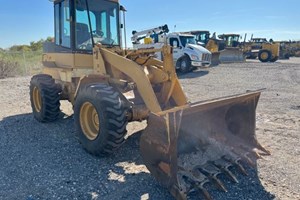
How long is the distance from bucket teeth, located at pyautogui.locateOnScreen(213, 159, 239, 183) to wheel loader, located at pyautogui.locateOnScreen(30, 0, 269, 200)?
0.05 ft

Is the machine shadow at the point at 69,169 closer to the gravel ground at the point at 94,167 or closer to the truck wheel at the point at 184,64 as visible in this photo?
the gravel ground at the point at 94,167

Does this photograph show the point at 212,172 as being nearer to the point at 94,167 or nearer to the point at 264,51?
the point at 94,167

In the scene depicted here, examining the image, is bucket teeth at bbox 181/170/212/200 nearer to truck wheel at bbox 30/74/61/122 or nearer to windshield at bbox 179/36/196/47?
truck wheel at bbox 30/74/61/122

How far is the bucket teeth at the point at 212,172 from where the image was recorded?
10.8ft

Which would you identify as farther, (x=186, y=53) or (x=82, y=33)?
(x=186, y=53)

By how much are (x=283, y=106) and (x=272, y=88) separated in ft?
12.8

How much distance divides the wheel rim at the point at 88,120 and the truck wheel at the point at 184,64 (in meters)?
12.8

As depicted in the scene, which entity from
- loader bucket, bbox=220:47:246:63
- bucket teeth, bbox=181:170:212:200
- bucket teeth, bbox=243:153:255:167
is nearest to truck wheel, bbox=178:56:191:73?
loader bucket, bbox=220:47:246:63

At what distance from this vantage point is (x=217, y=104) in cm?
384

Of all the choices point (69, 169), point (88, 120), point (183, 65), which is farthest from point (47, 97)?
point (183, 65)

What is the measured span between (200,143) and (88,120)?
1.99 metres

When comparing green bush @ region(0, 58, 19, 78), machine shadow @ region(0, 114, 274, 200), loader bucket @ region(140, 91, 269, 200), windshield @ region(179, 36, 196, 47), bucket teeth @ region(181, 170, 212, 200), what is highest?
windshield @ region(179, 36, 196, 47)

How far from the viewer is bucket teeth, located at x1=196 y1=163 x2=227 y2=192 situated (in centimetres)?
331

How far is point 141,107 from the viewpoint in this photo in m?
4.58
